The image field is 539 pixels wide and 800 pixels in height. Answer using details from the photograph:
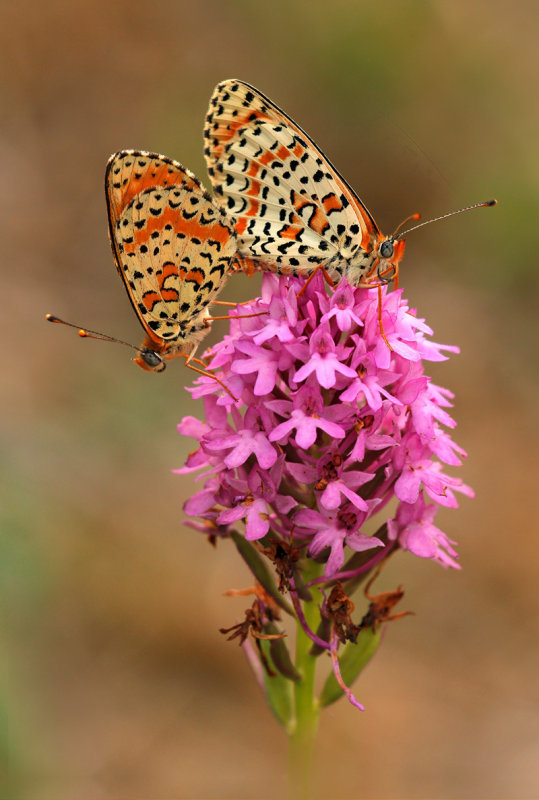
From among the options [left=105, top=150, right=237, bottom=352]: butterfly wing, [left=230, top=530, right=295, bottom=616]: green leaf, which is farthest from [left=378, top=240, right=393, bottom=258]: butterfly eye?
[left=230, top=530, right=295, bottom=616]: green leaf

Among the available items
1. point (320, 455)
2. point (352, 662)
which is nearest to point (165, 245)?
point (320, 455)

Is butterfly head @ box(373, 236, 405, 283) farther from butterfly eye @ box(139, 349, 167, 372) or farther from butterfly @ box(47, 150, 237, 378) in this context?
butterfly eye @ box(139, 349, 167, 372)

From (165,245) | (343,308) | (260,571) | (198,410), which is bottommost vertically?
(198,410)

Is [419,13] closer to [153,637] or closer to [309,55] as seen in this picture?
[309,55]

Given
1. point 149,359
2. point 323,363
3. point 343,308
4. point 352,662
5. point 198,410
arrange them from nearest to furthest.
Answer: point 323,363 < point 343,308 < point 352,662 < point 149,359 < point 198,410

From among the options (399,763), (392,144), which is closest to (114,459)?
(399,763)

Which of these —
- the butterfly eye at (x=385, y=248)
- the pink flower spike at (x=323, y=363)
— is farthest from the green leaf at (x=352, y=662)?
the butterfly eye at (x=385, y=248)

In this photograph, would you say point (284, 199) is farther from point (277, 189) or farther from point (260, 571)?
point (260, 571)
